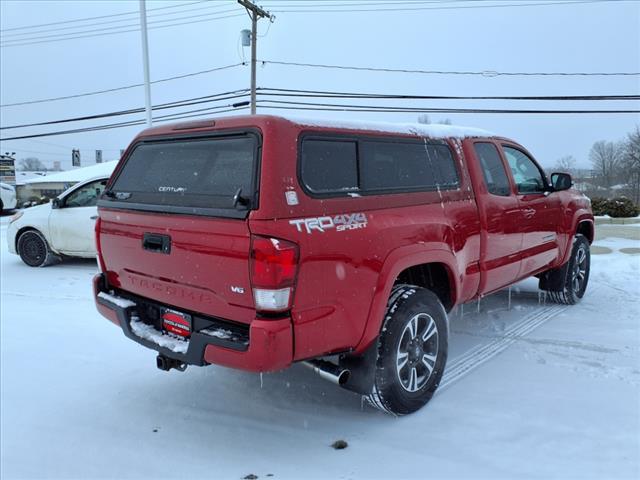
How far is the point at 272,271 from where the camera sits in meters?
2.51

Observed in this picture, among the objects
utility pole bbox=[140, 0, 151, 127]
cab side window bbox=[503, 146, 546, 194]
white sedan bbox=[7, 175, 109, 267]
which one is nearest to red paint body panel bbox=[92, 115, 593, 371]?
cab side window bbox=[503, 146, 546, 194]

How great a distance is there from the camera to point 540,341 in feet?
15.4

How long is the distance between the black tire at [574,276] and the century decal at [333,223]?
3752 mm

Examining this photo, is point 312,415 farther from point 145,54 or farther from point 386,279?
point 145,54

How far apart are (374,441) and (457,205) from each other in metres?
1.85

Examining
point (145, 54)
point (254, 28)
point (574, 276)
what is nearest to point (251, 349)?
point (574, 276)

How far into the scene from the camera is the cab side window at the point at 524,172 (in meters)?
4.86

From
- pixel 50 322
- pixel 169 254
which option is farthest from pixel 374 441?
pixel 50 322

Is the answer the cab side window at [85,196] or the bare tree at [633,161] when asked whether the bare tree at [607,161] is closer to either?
the bare tree at [633,161]

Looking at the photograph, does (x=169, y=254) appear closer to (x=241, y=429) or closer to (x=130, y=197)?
(x=130, y=197)

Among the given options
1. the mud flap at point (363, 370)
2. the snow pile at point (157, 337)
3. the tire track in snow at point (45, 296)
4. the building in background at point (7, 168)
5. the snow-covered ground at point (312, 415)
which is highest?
the building in background at point (7, 168)

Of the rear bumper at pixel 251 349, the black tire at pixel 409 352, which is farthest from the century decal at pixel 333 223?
the black tire at pixel 409 352

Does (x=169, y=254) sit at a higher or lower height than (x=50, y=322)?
higher

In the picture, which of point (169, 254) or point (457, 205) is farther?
point (457, 205)
